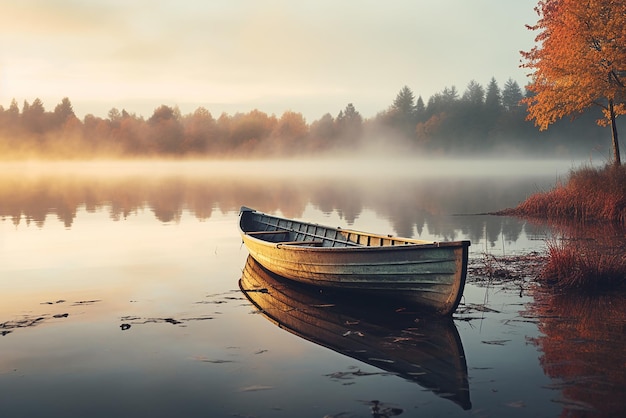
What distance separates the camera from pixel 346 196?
5056cm

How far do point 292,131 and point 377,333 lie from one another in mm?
182653

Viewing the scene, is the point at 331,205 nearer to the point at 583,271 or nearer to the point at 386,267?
the point at 583,271

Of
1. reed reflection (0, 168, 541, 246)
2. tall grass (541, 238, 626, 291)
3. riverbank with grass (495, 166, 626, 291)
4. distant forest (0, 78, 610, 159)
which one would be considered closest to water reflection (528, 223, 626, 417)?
tall grass (541, 238, 626, 291)

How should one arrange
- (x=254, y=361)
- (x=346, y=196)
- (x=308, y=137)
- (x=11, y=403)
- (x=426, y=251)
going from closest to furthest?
(x=11, y=403) < (x=254, y=361) < (x=426, y=251) < (x=346, y=196) < (x=308, y=137)

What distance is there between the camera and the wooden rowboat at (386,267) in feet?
38.3

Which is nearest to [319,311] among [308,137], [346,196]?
[346,196]

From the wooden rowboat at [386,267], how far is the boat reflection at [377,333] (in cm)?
38

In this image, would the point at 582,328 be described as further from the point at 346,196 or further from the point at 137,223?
the point at 346,196

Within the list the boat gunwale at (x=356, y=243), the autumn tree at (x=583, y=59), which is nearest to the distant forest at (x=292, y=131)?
the autumn tree at (x=583, y=59)

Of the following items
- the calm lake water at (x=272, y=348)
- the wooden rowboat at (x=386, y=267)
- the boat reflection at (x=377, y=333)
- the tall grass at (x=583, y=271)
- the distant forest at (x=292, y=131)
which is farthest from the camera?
the distant forest at (x=292, y=131)

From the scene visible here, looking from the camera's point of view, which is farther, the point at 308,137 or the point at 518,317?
the point at 308,137

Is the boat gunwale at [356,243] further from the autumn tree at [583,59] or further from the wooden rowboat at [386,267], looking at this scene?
the autumn tree at [583,59]

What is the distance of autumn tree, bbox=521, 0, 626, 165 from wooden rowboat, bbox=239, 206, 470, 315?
719 inches

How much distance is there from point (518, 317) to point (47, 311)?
993cm
